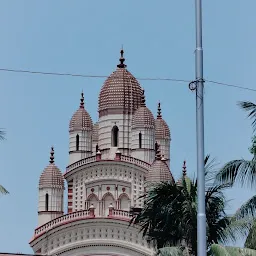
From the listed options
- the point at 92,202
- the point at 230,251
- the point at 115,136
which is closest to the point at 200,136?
the point at 230,251

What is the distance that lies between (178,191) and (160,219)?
74 cm

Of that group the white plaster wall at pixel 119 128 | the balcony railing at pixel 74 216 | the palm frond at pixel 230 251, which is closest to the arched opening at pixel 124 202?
the balcony railing at pixel 74 216

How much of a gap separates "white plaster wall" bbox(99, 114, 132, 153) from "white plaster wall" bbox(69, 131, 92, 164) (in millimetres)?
919

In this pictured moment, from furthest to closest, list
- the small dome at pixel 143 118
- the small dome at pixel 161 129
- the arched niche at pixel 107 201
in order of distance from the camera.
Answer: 1. the small dome at pixel 161 129
2. the arched niche at pixel 107 201
3. the small dome at pixel 143 118

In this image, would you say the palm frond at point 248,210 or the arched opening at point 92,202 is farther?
the arched opening at point 92,202

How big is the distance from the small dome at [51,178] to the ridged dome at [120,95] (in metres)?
4.57

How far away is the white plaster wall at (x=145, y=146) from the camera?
57938 millimetres

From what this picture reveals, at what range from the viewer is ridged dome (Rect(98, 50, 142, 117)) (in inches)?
2352

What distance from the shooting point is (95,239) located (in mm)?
55719

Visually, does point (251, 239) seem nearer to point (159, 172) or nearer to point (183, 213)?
point (183, 213)

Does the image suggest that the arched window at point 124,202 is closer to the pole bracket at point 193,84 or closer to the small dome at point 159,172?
the small dome at point 159,172

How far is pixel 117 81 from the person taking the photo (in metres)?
60.8

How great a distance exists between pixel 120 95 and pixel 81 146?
3.64m

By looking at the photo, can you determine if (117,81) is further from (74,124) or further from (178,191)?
(178,191)
